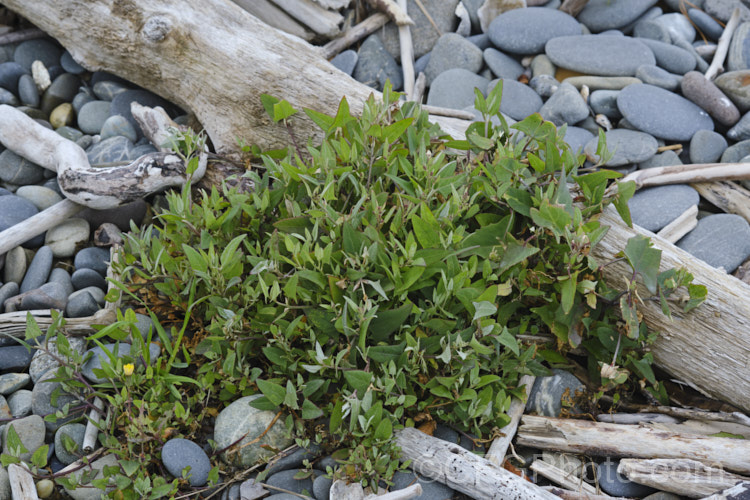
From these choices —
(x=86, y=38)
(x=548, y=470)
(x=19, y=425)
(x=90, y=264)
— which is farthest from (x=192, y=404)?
(x=86, y=38)

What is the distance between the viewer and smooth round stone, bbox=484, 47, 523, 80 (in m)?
4.31

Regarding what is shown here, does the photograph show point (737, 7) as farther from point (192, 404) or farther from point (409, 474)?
point (192, 404)

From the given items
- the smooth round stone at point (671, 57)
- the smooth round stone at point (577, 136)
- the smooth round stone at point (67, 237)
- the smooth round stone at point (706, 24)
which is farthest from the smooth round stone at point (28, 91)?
the smooth round stone at point (706, 24)

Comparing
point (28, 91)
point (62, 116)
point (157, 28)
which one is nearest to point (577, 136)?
point (157, 28)

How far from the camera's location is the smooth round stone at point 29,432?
238 centimetres

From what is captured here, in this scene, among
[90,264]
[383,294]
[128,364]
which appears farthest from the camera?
[90,264]

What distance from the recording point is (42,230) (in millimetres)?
3154

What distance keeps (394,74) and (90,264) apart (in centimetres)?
250

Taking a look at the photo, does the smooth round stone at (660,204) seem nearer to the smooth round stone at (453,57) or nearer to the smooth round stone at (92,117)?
the smooth round stone at (453,57)

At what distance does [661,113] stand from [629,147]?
0.37 metres

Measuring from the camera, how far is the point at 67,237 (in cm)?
318

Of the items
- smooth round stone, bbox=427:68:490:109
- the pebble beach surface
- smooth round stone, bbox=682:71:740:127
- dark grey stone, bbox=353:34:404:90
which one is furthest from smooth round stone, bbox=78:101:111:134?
smooth round stone, bbox=682:71:740:127

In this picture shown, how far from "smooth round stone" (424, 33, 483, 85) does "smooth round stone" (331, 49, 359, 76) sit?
54 centimetres

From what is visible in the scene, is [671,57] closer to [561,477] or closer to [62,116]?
[561,477]
